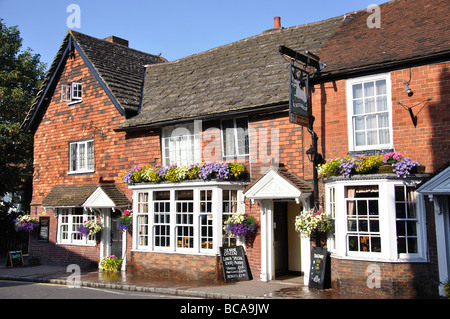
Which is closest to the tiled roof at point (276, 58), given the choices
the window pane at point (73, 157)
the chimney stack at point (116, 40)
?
the window pane at point (73, 157)

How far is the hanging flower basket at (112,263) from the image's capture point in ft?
53.2

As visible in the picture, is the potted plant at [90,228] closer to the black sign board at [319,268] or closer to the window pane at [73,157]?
the window pane at [73,157]

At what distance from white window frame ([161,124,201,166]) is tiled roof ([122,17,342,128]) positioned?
57 cm

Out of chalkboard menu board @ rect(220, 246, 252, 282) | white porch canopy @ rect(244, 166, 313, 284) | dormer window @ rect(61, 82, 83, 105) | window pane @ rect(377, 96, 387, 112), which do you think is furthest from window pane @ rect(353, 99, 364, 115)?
dormer window @ rect(61, 82, 83, 105)

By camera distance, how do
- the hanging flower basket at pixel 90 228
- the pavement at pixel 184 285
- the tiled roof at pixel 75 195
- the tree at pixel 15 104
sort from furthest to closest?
1. the tree at pixel 15 104
2. the hanging flower basket at pixel 90 228
3. the tiled roof at pixel 75 195
4. the pavement at pixel 184 285

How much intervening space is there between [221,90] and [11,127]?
1217 cm

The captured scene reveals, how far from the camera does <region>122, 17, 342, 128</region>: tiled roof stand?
14555 millimetres

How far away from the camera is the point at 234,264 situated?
43.5 ft

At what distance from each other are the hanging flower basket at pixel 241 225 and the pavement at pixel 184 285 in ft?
4.76

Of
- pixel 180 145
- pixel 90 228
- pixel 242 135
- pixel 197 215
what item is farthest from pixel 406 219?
pixel 90 228

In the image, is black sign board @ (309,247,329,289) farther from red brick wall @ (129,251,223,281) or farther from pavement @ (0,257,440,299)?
red brick wall @ (129,251,223,281)

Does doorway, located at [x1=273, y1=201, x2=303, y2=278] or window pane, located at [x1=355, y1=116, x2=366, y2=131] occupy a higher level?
window pane, located at [x1=355, y1=116, x2=366, y2=131]
